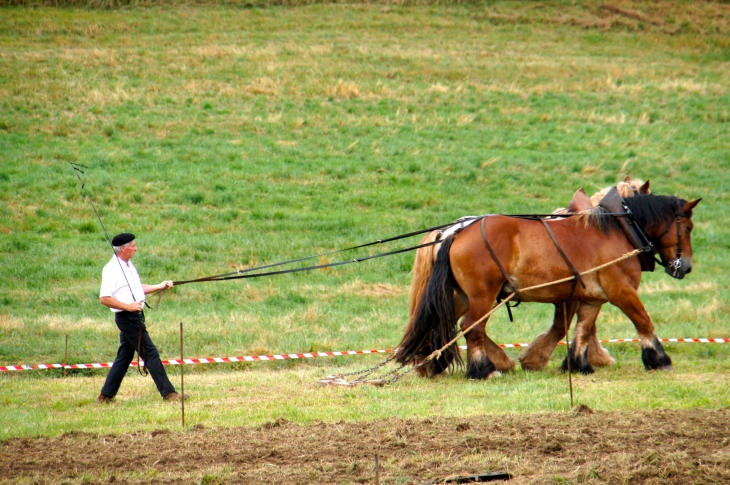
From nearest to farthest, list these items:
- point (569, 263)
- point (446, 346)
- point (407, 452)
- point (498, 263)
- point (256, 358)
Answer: point (407, 452)
point (446, 346)
point (498, 263)
point (569, 263)
point (256, 358)

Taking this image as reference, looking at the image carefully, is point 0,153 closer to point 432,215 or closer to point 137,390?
point 432,215

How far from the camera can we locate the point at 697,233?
59.0ft

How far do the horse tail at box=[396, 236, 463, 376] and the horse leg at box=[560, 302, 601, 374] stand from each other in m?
1.30

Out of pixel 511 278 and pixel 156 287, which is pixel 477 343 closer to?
pixel 511 278

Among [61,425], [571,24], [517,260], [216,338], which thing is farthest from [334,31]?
[61,425]

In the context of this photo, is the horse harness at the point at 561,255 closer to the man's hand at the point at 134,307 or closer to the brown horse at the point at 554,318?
the brown horse at the point at 554,318

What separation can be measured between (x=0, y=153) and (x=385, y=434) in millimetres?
16028

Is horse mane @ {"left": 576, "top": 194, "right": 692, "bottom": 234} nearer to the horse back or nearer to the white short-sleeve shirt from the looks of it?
the horse back

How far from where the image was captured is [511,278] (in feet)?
29.5

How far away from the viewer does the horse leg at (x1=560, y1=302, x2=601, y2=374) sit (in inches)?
364

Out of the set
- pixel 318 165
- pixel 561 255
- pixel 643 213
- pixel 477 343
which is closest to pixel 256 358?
pixel 477 343

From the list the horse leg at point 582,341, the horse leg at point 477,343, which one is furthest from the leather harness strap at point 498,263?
the horse leg at point 582,341

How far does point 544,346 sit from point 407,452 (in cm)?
393

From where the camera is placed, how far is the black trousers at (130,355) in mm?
8055
